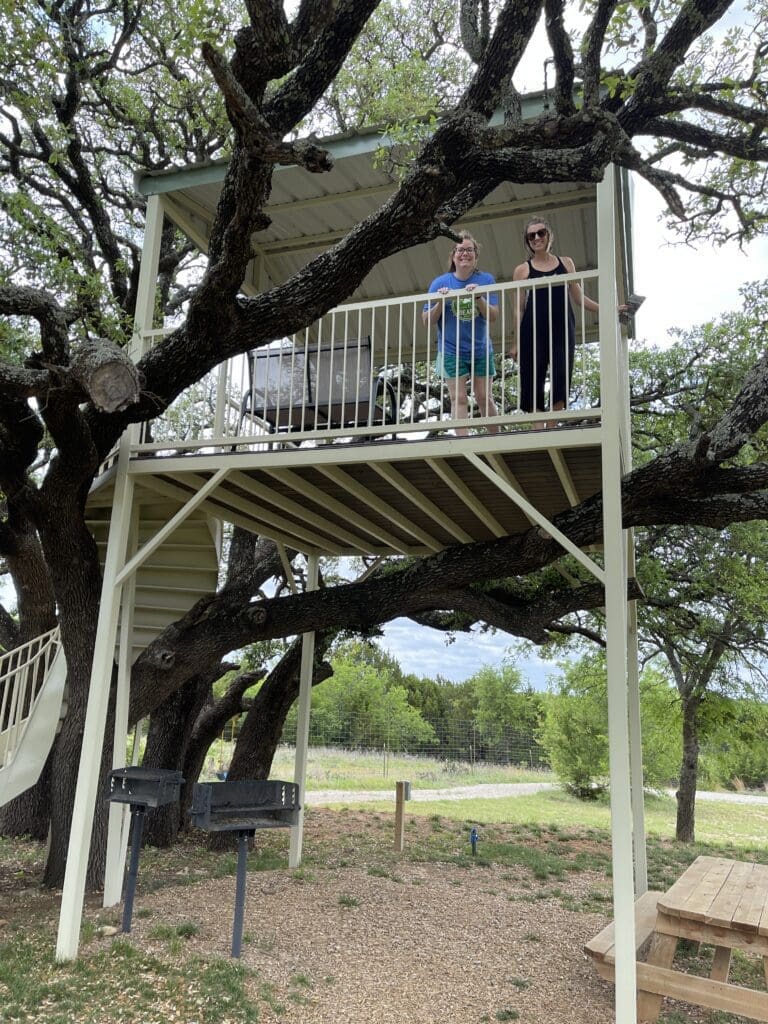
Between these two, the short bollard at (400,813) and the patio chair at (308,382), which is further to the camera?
the short bollard at (400,813)

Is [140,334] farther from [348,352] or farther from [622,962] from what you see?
[622,962]

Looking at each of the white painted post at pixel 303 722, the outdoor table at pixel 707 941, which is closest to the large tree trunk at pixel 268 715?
the white painted post at pixel 303 722

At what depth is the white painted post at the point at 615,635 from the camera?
3770mm

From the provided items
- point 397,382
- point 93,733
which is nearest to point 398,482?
point 397,382

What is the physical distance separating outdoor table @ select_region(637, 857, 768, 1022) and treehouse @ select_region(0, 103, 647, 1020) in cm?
33

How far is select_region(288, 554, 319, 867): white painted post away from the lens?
300 inches

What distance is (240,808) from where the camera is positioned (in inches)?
177

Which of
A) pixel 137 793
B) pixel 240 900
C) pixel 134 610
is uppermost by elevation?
pixel 134 610

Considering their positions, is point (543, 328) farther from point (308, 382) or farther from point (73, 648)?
point (73, 648)

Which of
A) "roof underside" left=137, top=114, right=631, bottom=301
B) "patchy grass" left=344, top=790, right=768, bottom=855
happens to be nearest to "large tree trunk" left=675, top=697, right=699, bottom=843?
"patchy grass" left=344, top=790, right=768, bottom=855

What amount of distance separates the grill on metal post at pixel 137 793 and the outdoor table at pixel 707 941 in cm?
293

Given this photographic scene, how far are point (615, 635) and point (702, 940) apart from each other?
5.17 ft

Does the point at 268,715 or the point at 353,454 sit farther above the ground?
the point at 353,454

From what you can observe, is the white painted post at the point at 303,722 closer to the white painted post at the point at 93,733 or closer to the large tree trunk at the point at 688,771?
the white painted post at the point at 93,733
